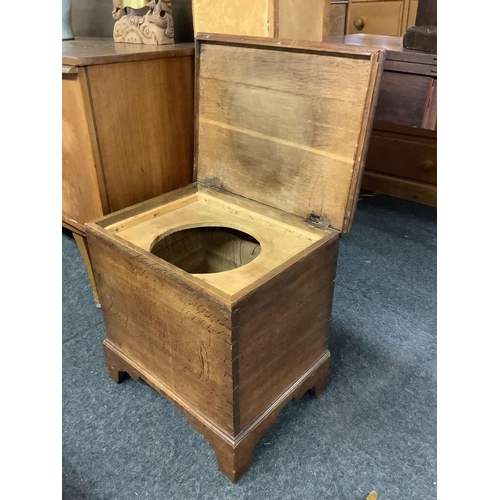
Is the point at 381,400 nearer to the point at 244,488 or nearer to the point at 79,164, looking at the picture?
the point at 244,488

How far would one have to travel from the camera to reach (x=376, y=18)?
2391 millimetres

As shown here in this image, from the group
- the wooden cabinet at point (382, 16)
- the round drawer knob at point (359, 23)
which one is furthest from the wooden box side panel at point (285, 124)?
the round drawer knob at point (359, 23)

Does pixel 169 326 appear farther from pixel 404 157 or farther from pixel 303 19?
pixel 404 157

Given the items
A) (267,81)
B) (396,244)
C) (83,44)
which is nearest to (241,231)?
(267,81)

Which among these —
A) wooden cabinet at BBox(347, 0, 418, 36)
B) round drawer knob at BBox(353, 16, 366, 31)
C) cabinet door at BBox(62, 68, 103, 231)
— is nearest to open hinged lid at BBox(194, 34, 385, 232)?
cabinet door at BBox(62, 68, 103, 231)

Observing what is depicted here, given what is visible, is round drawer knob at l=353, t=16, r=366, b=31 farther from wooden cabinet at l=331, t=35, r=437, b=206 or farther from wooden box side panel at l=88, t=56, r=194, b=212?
wooden box side panel at l=88, t=56, r=194, b=212

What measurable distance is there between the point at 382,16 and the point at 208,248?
1.85 metres

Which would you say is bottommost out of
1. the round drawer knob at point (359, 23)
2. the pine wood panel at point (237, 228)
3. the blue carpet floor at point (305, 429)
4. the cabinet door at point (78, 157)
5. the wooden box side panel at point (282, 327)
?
the blue carpet floor at point (305, 429)

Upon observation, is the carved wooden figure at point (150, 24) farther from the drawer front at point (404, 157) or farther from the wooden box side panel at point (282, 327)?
the drawer front at point (404, 157)

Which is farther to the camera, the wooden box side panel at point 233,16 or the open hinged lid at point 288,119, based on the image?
the wooden box side panel at point 233,16

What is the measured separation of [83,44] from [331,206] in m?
0.83

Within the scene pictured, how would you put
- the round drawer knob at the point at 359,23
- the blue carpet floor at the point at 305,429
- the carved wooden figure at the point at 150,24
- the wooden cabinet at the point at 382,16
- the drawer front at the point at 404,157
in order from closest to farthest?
the blue carpet floor at the point at 305,429 < the carved wooden figure at the point at 150,24 < the drawer front at the point at 404,157 < the wooden cabinet at the point at 382,16 < the round drawer knob at the point at 359,23

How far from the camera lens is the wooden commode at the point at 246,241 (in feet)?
2.76

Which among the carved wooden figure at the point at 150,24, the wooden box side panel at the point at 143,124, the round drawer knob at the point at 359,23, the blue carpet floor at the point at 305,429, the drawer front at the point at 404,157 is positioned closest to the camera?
the blue carpet floor at the point at 305,429
